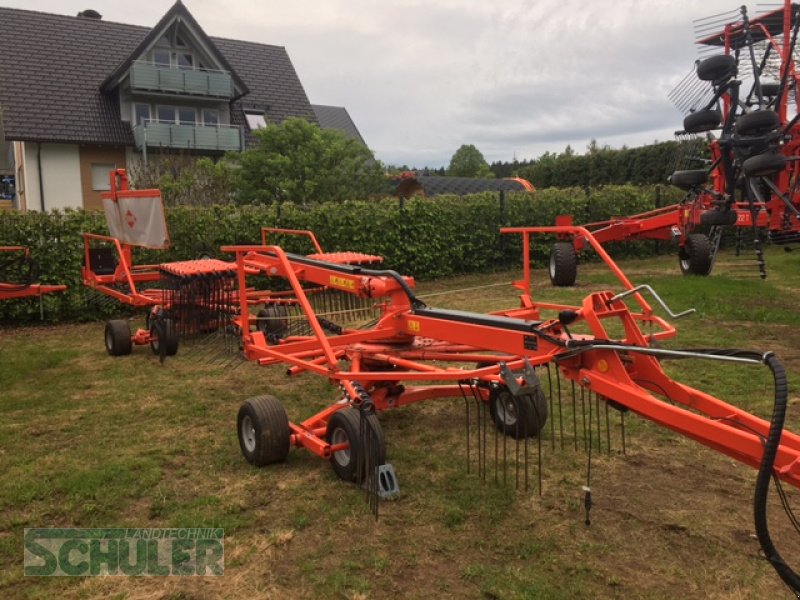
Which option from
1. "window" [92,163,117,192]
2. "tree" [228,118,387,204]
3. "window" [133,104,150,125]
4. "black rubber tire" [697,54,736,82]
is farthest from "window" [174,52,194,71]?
"black rubber tire" [697,54,736,82]

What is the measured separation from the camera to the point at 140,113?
26.2 meters

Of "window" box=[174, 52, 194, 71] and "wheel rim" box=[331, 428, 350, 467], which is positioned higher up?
"window" box=[174, 52, 194, 71]

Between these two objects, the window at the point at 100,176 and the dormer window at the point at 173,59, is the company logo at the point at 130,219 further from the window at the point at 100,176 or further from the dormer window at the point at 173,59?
the dormer window at the point at 173,59

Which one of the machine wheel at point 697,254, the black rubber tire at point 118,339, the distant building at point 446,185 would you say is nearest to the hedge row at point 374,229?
the black rubber tire at point 118,339

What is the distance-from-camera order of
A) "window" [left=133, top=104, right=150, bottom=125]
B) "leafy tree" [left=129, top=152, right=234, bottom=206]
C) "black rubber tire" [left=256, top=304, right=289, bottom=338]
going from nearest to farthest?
"black rubber tire" [left=256, top=304, right=289, bottom=338] → "leafy tree" [left=129, top=152, right=234, bottom=206] → "window" [left=133, top=104, right=150, bottom=125]

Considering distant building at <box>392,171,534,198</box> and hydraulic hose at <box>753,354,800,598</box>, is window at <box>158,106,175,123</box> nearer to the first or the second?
distant building at <box>392,171,534,198</box>

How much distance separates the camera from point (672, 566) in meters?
3.17

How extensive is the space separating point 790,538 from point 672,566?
724mm

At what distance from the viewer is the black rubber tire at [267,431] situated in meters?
4.33

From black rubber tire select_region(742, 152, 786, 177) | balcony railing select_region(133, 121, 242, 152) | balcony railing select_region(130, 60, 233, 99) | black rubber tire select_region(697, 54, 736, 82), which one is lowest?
black rubber tire select_region(742, 152, 786, 177)

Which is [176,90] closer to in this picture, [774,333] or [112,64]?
[112,64]

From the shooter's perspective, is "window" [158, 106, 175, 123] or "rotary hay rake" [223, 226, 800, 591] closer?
"rotary hay rake" [223, 226, 800, 591]

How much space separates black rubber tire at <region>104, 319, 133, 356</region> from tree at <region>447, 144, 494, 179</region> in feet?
145

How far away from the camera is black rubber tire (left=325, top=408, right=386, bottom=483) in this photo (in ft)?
12.8
